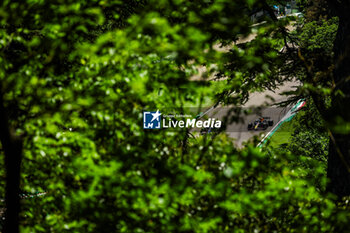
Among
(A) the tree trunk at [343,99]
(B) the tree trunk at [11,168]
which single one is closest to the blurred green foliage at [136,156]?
(B) the tree trunk at [11,168]

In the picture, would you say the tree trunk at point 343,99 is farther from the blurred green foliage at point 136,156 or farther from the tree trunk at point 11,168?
the tree trunk at point 11,168

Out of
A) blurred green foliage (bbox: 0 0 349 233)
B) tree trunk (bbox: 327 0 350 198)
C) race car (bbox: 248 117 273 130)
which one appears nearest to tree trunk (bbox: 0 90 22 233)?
blurred green foliage (bbox: 0 0 349 233)

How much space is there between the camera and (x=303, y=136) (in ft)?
47.4

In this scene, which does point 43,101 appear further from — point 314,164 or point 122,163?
point 314,164

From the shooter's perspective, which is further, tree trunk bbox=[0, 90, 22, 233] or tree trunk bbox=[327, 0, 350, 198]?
tree trunk bbox=[327, 0, 350, 198]

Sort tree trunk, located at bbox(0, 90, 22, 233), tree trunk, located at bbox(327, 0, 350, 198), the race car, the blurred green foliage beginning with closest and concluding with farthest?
the blurred green foliage → tree trunk, located at bbox(0, 90, 22, 233) → tree trunk, located at bbox(327, 0, 350, 198) → the race car

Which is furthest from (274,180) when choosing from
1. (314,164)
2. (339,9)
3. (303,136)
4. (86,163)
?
(303,136)

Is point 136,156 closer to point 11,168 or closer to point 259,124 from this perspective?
point 11,168

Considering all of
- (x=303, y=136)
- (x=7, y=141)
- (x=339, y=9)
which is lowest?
(x=303, y=136)

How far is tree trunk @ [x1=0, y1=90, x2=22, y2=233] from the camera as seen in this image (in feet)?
10.4

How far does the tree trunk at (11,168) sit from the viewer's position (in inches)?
125

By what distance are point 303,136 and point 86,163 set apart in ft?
44.8

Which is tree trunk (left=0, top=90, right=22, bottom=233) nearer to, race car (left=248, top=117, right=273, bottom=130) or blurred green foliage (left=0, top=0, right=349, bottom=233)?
blurred green foliage (left=0, top=0, right=349, bottom=233)

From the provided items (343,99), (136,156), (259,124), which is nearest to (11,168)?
(136,156)
